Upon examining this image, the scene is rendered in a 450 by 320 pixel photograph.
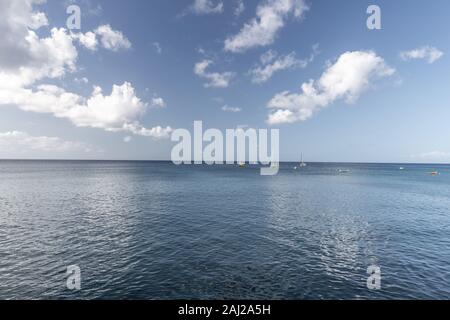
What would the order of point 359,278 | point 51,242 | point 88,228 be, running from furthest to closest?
point 88,228 → point 51,242 → point 359,278

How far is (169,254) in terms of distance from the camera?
29250mm

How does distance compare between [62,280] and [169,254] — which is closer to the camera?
[62,280]

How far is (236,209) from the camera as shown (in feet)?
182

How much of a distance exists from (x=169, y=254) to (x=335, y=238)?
79.1 feet

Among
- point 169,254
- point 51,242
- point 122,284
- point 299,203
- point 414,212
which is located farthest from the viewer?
point 299,203

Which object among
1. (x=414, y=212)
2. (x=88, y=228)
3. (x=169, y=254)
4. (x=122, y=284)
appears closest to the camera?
(x=122, y=284)
